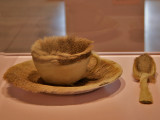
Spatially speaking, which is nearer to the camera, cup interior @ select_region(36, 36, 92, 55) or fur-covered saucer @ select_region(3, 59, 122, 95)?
fur-covered saucer @ select_region(3, 59, 122, 95)

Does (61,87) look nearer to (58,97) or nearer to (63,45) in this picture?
(58,97)

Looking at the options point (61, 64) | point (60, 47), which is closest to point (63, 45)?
point (60, 47)

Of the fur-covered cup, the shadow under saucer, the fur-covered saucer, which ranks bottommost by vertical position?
the shadow under saucer

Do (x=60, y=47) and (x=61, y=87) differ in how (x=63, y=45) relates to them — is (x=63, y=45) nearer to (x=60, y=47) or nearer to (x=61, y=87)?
(x=60, y=47)

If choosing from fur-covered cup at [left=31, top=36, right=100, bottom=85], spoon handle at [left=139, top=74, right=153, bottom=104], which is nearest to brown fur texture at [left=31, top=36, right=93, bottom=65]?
fur-covered cup at [left=31, top=36, right=100, bottom=85]

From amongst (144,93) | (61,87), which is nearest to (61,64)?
(61,87)

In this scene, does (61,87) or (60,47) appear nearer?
(61,87)

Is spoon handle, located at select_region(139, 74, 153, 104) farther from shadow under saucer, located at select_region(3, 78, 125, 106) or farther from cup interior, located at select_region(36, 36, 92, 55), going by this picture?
cup interior, located at select_region(36, 36, 92, 55)
